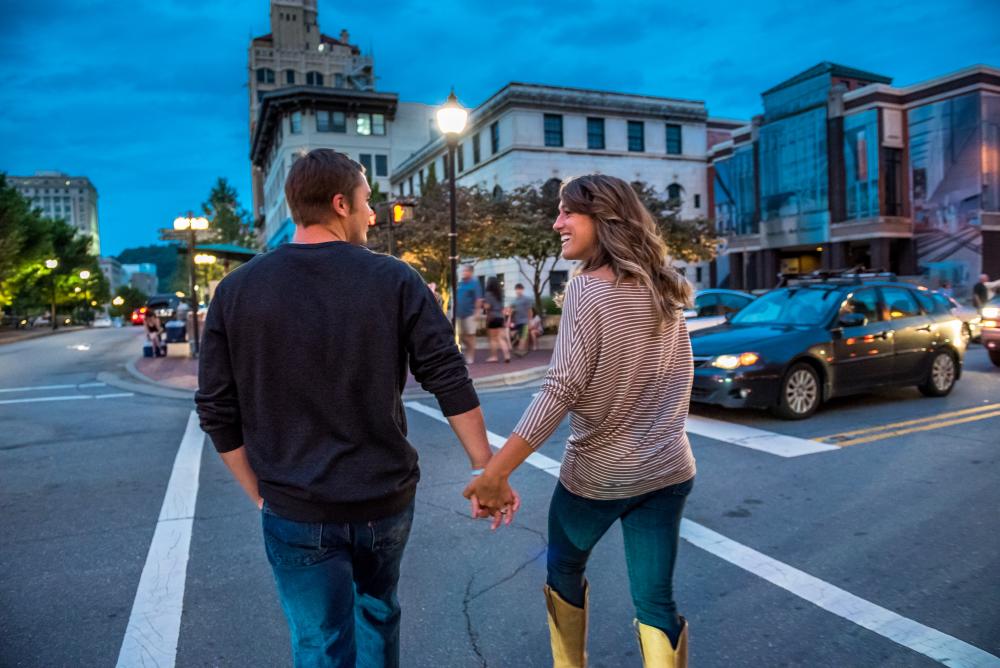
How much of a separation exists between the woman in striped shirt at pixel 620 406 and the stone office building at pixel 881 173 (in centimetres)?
3214

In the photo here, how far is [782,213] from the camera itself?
38.0 meters

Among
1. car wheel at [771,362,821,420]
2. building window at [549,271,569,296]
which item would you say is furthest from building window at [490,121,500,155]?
car wheel at [771,362,821,420]

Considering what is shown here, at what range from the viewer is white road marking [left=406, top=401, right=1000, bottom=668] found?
9.96 ft

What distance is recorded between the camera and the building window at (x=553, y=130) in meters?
38.5

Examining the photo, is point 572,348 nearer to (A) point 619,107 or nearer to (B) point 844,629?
(B) point 844,629

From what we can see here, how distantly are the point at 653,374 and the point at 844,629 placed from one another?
197 centimetres

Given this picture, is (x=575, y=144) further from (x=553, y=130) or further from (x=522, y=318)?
(x=522, y=318)

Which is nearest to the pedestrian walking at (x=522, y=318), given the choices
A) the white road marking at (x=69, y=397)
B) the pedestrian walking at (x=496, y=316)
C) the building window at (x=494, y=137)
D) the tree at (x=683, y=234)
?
the pedestrian walking at (x=496, y=316)

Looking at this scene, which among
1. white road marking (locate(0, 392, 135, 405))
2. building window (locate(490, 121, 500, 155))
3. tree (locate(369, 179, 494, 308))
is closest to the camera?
white road marking (locate(0, 392, 135, 405))

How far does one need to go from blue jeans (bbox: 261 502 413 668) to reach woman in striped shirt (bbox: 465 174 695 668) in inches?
14.4

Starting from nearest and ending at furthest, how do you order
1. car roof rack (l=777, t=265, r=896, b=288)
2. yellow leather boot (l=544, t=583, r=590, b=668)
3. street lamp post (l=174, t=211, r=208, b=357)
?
yellow leather boot (l=544, t=583, r=590, b=668)
car roof rack (l=777, t=265, r=896, b=288)
street lamp post (l=174, t=211, r=208, b=357)

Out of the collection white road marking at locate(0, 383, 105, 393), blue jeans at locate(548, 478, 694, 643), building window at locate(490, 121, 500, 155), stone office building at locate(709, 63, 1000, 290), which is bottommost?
white road marking at locate(0, 383, 105, 393)

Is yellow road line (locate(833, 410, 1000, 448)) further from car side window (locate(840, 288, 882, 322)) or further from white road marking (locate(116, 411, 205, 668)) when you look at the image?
white road marking (locate(116, 411, 205, 668))

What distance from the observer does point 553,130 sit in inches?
1521
